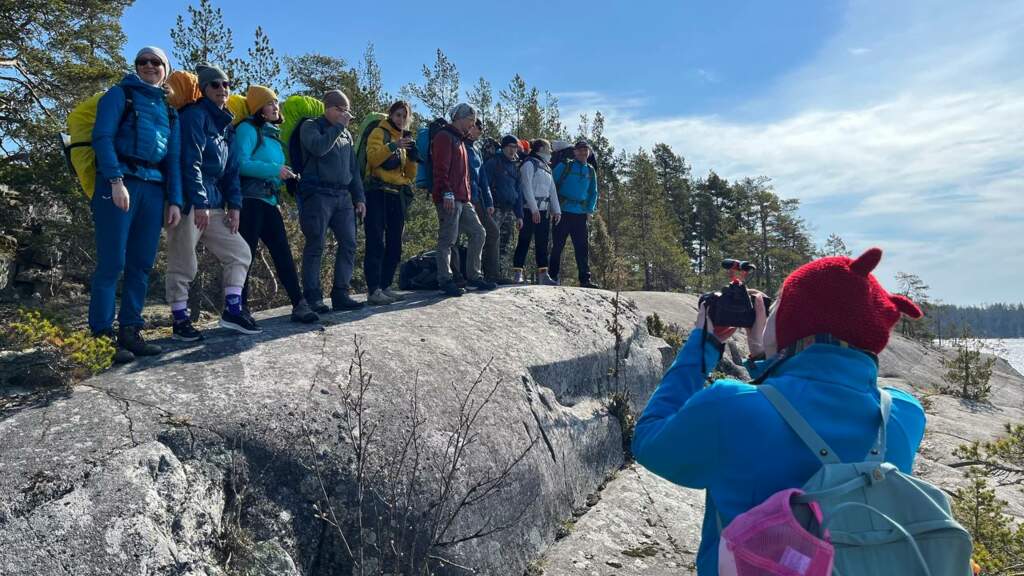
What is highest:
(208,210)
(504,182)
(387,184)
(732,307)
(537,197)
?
(504,182)

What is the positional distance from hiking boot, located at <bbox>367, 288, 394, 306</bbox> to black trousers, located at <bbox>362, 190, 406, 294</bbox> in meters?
0.05

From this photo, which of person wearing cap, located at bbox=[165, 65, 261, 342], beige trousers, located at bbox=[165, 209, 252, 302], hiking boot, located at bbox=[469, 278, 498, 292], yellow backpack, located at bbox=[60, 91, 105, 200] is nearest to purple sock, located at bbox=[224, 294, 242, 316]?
person wearing cap, located at bbox=[165, 65, 261, 342]

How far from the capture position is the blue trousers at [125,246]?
412 centimetres

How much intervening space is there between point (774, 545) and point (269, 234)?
5051 millimetres

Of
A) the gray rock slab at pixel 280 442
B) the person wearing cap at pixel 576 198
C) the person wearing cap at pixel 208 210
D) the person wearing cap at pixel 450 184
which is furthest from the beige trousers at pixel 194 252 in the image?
the person wearing cap at pixel 576 198

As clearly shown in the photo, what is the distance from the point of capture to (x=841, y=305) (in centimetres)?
174

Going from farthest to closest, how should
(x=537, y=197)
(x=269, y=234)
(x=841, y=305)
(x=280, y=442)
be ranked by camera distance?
1. (x=537, y=197)
2. (x=269, y=234)
3. (x=280, y=442)
4. (x=841, y=305)

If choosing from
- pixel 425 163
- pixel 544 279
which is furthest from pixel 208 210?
pixel 544 279

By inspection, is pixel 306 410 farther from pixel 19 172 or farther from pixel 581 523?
pixel 19 172

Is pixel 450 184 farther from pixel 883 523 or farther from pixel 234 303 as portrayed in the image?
pixel 883 523

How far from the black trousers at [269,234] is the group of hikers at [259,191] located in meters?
0.01

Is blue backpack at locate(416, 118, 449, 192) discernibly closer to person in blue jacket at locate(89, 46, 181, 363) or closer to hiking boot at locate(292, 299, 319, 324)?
hiking boot at locate(292, 299, 319, 324)

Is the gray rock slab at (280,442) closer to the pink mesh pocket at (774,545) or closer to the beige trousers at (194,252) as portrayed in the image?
the beige trousers at (194,252)

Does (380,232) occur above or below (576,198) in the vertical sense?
below
